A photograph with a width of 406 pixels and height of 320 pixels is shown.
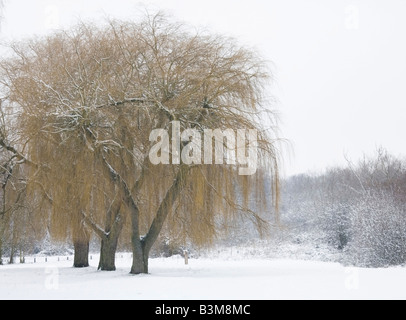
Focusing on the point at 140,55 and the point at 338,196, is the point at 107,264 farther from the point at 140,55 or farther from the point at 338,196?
the point at 338,196

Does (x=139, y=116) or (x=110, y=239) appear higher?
(x=139, y=116)

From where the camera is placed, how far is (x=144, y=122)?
13094 mm

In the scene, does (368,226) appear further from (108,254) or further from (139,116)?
(139,116)

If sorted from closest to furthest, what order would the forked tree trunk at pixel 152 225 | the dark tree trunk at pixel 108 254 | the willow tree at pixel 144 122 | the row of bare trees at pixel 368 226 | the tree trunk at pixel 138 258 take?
the willow tree at pixel 144 122 → the forked tree trunk at pixel 152 225 → the tree trunk at pixel 138 258 → the dark tree trunk at pixel 108 254 → the row of bare trees at pixel 368 226

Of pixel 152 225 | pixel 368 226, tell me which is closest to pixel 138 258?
pixel 152 225

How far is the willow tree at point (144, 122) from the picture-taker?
12641 mm

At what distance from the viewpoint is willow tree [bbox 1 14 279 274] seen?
41.5 ft

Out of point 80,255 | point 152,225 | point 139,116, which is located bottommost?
point 80,255

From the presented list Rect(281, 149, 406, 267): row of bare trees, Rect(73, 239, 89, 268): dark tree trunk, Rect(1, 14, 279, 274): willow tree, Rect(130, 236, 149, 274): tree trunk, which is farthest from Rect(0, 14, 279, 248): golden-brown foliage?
Rect(73, 239, 89, 268): dark tree trunk

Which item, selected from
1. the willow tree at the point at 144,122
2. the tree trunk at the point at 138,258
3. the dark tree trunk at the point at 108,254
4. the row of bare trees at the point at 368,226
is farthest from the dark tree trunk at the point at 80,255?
the row of bare trees at the point at 368,226

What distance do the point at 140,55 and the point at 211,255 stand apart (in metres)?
15.7

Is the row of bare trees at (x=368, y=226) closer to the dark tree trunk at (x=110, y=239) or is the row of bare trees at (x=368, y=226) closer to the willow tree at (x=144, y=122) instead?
the willow tree at (x=144, y=122)

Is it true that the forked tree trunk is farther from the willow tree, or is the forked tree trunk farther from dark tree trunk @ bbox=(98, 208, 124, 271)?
dark tree trunk @ bbox=(98, 208, 124, 271)
